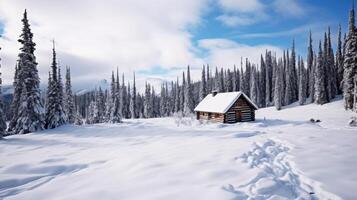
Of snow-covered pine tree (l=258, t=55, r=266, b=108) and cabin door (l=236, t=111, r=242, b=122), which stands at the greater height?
snow-covered pine tree (l=258, t=55, r=266, b=108)

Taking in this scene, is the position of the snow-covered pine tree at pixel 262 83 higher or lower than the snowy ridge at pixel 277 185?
higher

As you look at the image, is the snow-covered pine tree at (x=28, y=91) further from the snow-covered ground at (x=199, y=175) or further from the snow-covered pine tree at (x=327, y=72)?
the snow-covered pine tree at (x=327, y=72)

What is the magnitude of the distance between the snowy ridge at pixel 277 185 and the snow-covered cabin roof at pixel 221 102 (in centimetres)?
2299

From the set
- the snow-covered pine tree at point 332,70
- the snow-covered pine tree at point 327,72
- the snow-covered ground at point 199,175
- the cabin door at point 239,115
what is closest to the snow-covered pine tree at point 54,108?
the snow-covered ground at point 199,175

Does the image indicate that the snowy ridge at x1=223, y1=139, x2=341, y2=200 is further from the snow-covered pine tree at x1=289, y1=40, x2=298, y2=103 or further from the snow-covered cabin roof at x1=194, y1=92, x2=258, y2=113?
the snow-covered pine tree at x1=289, y1=40, x2=298, y2=103

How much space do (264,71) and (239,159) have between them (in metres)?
73.4

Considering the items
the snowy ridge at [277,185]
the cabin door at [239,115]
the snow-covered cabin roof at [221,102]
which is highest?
the snow-covered cabin roof at [221,102]

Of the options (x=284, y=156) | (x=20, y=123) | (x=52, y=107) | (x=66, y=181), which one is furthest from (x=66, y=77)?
(x=284, y=156)

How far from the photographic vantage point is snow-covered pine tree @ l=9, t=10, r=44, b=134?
88.1 feet

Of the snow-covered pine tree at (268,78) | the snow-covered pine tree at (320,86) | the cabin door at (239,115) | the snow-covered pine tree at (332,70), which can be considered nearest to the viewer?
the cabin door at (239,115)

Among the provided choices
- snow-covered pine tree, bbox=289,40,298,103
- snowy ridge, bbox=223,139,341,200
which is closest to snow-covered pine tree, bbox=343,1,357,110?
snow-covered pine tree, bbox=289,40,298,103

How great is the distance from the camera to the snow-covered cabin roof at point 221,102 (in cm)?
3320

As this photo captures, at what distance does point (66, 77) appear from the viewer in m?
50.3

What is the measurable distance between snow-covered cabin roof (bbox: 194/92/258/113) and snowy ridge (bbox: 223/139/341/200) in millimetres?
22987
